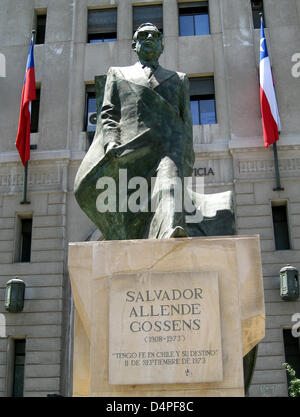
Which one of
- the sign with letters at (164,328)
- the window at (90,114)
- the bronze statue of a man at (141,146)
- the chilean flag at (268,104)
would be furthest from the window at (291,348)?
the sign with letters at (164,328)

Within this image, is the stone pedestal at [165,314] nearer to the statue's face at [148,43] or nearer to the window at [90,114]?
the statue's face at [148,43]

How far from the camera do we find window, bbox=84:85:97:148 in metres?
20.2

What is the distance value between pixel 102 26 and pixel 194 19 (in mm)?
3492

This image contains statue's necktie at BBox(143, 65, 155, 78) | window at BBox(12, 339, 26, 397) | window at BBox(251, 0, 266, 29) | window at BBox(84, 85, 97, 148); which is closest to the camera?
statue's necktie at BBox(143, 65, 155, 78)

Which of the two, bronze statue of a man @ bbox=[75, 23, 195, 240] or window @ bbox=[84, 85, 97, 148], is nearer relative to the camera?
bronze statue of a man @ bbox=[75, 23, 195, 240]

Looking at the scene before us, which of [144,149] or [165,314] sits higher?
[144,149]

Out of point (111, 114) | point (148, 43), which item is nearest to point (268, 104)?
point (148, 43)

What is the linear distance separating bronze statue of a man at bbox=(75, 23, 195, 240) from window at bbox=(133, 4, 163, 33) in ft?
51.9

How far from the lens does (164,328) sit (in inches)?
186

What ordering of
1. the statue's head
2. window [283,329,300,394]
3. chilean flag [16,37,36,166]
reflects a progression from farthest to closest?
chilean flag [16,37,36,166], window [283,329,300,394], the statue's head

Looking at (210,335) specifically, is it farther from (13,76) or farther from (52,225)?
(13,76)

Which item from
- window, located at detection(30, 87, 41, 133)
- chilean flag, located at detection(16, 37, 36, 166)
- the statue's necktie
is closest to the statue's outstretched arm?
the statue's necktie

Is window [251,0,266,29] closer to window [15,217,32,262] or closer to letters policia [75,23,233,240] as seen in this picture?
window [15,217,32,262]

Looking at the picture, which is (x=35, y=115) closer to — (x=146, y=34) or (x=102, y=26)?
(x=102, y=26)
